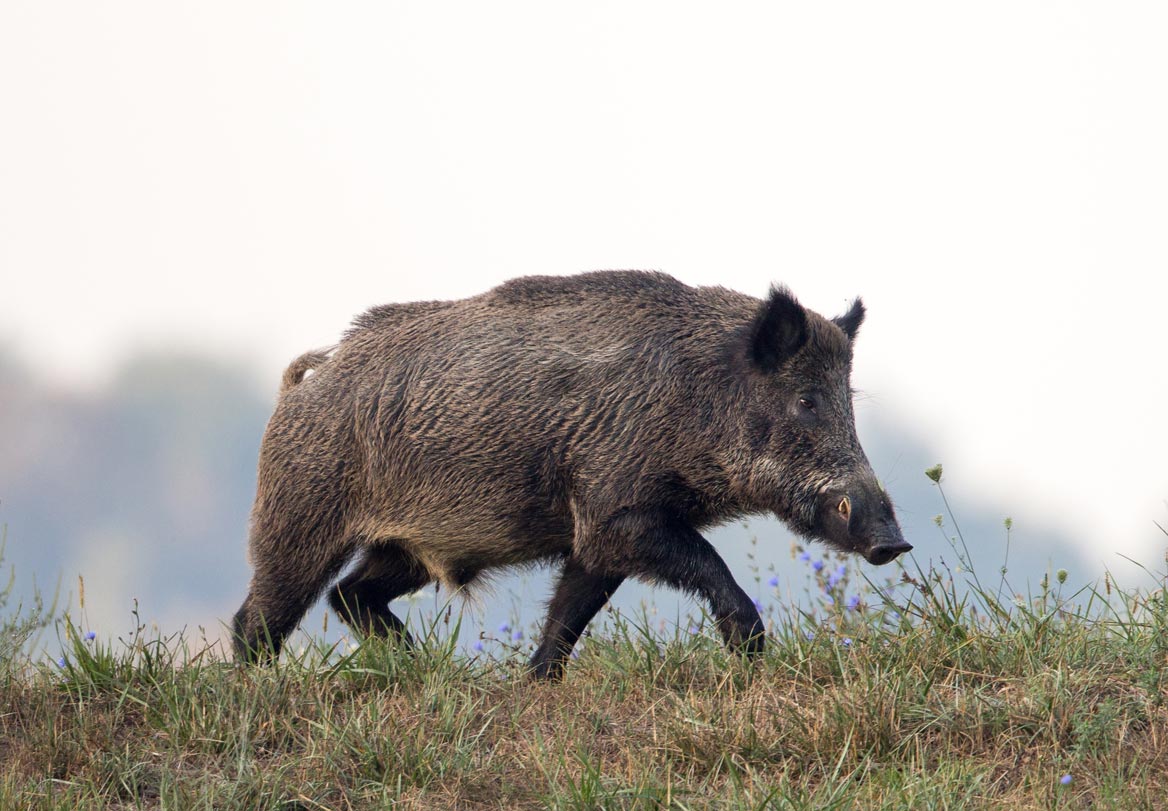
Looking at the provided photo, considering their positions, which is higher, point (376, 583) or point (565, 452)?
point (565, 452)

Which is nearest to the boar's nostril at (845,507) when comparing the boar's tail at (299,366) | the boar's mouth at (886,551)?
the boar's mouth at (886,551)

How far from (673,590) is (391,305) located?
7.27ft

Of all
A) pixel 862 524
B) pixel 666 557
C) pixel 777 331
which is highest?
pixel 777 331

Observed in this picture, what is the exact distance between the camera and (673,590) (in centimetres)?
596

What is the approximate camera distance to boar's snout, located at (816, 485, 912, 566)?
19.2ft

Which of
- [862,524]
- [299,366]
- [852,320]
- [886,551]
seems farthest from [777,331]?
[299,366]

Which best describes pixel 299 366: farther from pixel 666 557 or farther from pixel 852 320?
pixel 852 320

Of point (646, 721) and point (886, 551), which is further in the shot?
point (886, 551)

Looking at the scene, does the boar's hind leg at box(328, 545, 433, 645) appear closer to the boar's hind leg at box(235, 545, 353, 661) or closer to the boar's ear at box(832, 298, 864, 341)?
the boar's hind leg at box(235, 545, 353, 661)

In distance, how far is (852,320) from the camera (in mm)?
6793

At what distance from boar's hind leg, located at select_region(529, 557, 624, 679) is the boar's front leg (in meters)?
0.24

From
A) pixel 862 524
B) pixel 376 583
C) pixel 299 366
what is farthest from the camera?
pixel 299 366

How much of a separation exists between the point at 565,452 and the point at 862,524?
130 cm

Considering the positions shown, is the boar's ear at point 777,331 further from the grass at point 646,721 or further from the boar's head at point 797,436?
the grass at point 646,721
